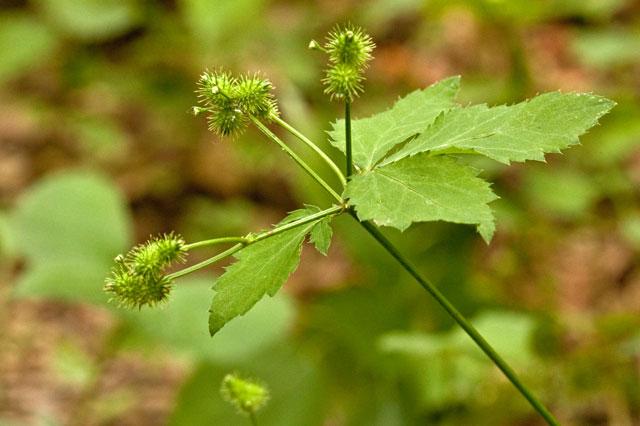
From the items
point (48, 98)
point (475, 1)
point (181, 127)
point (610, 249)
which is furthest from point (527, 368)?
point (48, 98)

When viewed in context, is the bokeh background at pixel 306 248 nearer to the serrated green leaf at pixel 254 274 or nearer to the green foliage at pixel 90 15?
the green foliage at pixel 90 15

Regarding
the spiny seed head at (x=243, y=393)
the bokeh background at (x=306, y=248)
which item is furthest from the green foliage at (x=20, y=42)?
the spiny seed head at (x=243, y=393)

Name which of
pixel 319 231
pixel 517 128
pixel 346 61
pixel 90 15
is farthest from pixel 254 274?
pixel 90 15

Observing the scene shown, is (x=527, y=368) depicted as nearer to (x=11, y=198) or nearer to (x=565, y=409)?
(x=565, y=409)

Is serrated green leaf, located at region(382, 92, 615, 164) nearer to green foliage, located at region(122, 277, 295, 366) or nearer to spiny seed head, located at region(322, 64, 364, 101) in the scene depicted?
spiny seed head, located at region(322, 64, 364, 101)

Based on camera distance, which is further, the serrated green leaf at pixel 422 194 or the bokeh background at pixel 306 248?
the bokeh background at pixel 306 248

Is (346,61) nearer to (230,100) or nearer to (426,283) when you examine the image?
(230,100)
